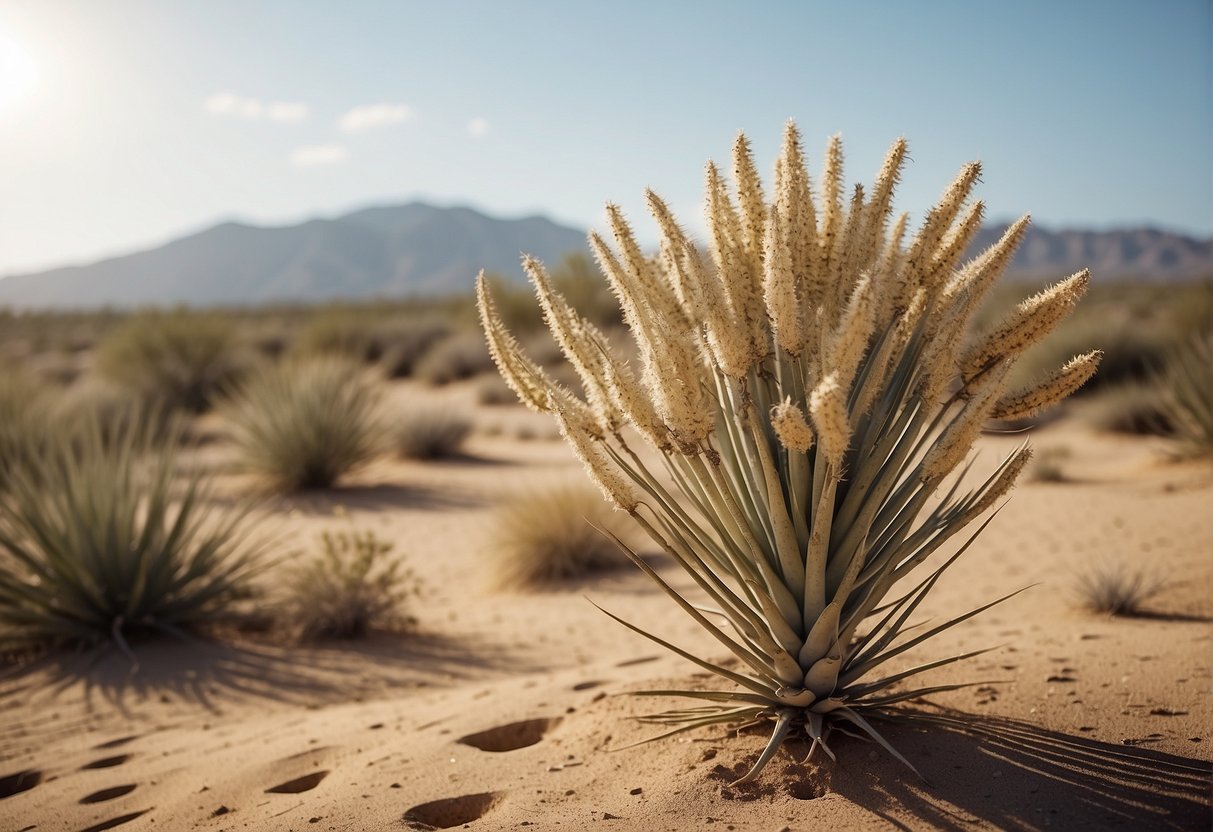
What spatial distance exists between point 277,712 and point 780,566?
11.2ft

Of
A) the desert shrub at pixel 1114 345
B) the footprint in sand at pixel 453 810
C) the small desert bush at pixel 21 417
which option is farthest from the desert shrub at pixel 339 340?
the footprint in sand at pixel 453 810

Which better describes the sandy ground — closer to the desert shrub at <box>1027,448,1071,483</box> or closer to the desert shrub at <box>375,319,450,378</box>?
the desert shrub at <box>1027,448,1071,483</box>

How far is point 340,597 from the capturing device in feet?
22.4

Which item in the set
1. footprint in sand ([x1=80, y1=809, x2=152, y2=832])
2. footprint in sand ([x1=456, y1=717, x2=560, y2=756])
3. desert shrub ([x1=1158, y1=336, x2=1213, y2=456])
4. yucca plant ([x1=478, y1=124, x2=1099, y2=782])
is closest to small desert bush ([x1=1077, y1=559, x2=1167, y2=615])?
yucca plant ([x1=478, y1=124, x2=1099, y2=782])

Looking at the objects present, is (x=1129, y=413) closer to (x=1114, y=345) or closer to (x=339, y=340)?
(x=1114, y=345)

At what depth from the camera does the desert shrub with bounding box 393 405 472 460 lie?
49.0ft

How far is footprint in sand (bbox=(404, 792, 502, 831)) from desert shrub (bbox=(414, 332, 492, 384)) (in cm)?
2259

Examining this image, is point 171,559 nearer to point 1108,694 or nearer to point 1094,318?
point 1108,694

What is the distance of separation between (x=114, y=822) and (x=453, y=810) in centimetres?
143

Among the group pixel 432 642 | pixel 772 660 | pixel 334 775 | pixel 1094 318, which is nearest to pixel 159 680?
pixel 432 642

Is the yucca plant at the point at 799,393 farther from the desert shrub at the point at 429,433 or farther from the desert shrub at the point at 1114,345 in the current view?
the desert shrub at the point at 1114,345

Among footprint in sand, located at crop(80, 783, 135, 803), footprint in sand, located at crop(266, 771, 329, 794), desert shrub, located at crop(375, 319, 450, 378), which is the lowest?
footprint in sand, located at crop(80, 783, 135, 803)

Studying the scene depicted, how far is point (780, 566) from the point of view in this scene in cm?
307

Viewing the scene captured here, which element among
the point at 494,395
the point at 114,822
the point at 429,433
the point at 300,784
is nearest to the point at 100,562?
the point at 114,822
